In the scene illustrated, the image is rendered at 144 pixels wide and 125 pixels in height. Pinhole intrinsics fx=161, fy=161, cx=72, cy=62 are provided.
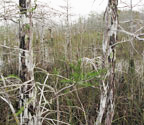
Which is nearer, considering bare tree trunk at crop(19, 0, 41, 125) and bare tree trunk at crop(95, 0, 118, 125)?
bare tree trunk at crop(19, 0, 41, 125)

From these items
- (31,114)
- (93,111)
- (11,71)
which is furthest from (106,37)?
(11,71)

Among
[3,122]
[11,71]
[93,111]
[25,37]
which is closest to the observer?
[25,37]

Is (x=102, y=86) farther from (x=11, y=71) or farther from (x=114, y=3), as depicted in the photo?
(x=11, y=71)

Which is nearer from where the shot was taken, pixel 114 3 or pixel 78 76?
pixel 78 76

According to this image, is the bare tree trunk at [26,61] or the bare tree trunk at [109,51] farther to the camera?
the bare tree trunk at [109,51]

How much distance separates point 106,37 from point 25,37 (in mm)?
653

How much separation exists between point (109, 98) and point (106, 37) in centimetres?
53

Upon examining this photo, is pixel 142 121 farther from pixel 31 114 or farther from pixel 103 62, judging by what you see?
pixel 31 114

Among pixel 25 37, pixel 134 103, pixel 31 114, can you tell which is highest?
pixel 25 37

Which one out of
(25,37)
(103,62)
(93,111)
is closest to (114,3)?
(103,62)

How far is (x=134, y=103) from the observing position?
2129 mm

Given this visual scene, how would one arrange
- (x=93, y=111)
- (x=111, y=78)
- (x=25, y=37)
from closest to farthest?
1. (x=25, y=37)
2. (x=111, y=78)
3. (x=93, y=111)

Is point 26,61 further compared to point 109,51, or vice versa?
point 109,51

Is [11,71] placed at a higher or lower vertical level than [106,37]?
lower
